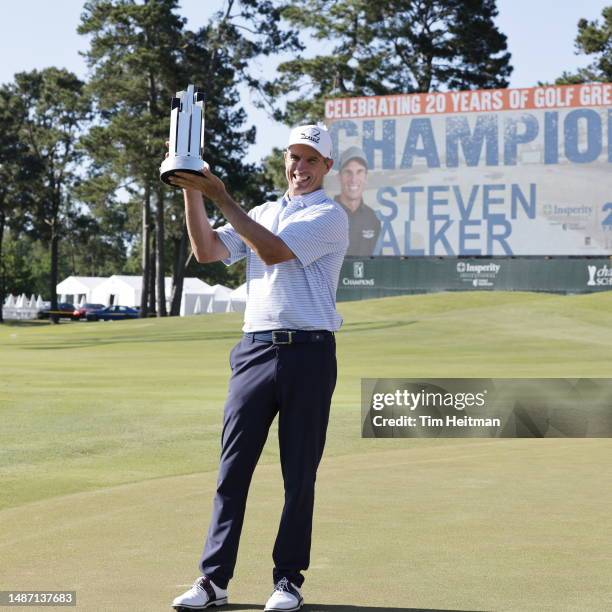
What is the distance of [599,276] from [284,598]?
186ft

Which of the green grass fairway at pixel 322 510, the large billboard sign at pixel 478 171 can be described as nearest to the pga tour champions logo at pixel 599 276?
the large billboard sign at pixel 478 171

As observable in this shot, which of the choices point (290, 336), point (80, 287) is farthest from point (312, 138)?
point (80, 287)

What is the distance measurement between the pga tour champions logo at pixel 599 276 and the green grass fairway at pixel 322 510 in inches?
1622

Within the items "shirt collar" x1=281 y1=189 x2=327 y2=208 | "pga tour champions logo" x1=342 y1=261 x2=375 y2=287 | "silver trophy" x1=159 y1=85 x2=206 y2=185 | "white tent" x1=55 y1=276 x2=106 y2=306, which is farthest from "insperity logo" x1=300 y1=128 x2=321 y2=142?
"white tent" x1=55 y1=276 x2=106 y2=306

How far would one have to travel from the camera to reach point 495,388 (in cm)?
1906

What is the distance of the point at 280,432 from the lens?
5.79 meters

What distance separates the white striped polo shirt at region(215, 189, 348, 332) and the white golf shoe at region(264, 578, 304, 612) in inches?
45.8

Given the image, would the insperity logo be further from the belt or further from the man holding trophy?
the belt

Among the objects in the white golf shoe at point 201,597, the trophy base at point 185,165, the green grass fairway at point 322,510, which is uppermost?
the trophy base at point 185,165

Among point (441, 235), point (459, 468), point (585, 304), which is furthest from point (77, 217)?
point (459, 468)

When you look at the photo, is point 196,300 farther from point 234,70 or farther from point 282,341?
point 282,341

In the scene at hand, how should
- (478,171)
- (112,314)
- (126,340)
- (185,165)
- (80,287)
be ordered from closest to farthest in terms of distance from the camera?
(185,165) < (126,340) < (478,171) < (112,314) < (80,287)

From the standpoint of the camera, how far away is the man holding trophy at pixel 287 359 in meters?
5.62

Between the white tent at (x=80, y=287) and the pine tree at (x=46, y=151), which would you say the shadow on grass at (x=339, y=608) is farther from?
the white tent at (x=80, y=287)
